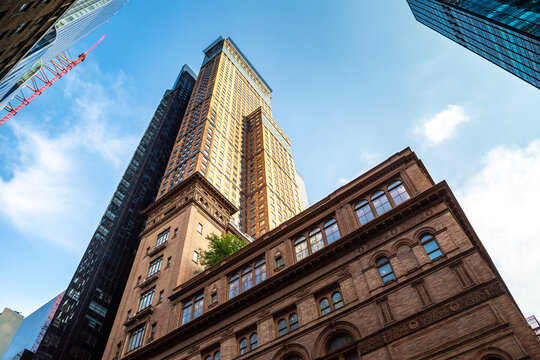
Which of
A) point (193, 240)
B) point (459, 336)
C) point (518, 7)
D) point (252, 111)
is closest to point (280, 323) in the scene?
point (459, 336)

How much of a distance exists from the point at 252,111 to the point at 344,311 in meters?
119

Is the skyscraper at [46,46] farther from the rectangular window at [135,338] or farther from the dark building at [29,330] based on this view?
the dark building at [29,330]

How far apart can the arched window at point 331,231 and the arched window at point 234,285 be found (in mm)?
9052

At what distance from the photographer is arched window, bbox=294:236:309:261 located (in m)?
31.7

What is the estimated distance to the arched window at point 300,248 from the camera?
31683 millimetres

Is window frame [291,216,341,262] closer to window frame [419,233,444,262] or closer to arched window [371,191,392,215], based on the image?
arched window [371,191,392,215]

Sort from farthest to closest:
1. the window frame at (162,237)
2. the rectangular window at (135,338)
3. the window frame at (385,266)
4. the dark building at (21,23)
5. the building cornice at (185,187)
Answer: the building cornice at (185,187), the window frame at (162,237), the rectangular window at (135,338), the window frame at (385,266), the dark building at (21,23)

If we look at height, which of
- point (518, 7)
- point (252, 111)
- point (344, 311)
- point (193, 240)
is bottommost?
point (344, 311)

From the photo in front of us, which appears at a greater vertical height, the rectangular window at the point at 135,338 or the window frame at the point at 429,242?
the rectangular window at the point at 135,338

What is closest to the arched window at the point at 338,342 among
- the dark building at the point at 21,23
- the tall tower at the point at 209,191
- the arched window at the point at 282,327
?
the arched window at the point at 282,327

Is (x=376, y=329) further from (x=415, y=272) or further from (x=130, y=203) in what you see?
(x=130, y=203)

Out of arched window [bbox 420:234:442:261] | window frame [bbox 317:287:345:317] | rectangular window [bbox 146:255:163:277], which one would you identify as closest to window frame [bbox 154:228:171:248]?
rectangular window [bbox 146:255:163:277]

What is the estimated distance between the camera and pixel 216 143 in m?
91.6

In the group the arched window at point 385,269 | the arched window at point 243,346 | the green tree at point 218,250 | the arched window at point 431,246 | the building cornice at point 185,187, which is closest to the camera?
the arched window at point 431,246
